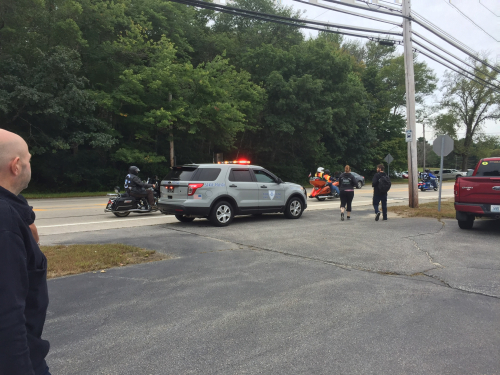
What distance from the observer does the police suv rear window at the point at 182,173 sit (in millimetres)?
10977

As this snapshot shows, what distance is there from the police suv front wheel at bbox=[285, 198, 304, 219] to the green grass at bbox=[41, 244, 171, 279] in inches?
235

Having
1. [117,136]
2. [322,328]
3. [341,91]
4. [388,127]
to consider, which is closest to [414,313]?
[322,328]

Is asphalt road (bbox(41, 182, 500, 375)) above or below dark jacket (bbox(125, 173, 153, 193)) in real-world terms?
below

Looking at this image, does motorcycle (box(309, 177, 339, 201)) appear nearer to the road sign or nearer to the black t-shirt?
the road sign

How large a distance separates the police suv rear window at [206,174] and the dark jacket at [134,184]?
3.24 m

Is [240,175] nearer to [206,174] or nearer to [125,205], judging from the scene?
Result: [206,174]

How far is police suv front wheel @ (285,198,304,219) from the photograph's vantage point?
12664 mm

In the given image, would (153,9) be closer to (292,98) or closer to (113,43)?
(113,43)

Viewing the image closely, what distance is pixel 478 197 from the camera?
9758 millimetres

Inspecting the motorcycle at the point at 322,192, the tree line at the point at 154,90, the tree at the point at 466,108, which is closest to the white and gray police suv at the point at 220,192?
the motorcycle at the point at 322,192

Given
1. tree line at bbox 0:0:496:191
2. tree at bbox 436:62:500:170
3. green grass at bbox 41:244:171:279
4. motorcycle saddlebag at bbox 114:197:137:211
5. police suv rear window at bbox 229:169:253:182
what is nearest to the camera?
green grass at bbox 41:244:171:279

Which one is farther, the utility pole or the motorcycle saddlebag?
the utility pole

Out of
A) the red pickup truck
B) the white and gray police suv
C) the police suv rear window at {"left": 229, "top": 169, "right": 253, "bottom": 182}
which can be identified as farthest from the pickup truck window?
the police suv rear window at {"left": 229, "top": 169, "right": 253, "bottom": 182}

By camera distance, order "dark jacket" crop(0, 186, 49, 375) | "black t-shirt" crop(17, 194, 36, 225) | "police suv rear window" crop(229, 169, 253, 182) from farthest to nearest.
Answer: "police suv rear window" crop(229, 169, 253, 182) < "black t-shirt" crop(17, 194, 36, 225) < "dark jacket" crop(0, 186, 49, 375)
